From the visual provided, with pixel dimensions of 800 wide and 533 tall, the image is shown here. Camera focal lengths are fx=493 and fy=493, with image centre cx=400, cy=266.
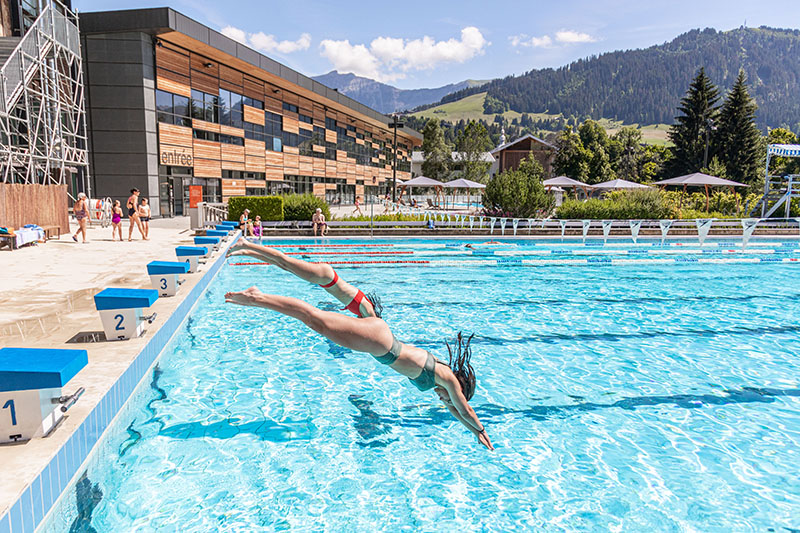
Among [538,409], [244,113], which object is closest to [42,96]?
[244,113]

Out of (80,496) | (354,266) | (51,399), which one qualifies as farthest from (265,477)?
(354,266)

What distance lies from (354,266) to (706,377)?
8.82 m

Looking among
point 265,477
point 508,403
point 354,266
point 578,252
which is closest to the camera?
point 265,477

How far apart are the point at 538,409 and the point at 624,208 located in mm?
18899

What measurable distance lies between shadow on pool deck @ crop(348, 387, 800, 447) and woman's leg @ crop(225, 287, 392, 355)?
1.52 m

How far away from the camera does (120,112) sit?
2103cm

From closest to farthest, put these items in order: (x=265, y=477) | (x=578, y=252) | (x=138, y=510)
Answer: (x=138, y=510) < (x=265, y=477) < (x=578, y=252)

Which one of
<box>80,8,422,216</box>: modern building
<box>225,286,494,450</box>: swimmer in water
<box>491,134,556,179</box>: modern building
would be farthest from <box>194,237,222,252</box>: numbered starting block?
<box>491,134,556,179</box>: modern building

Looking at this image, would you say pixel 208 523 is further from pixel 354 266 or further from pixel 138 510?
pixel 354 266

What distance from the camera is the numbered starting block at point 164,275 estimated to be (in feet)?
22.1

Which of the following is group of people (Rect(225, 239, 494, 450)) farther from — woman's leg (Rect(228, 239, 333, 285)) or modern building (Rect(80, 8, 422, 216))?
modern building (Rect(80, 8, 422, 216))

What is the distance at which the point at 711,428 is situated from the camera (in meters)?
4.71

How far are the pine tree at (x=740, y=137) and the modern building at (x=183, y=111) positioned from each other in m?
35.3

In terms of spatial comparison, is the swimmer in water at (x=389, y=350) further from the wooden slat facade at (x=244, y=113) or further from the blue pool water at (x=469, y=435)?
the wooden slat facade at (x=244, y=113)
